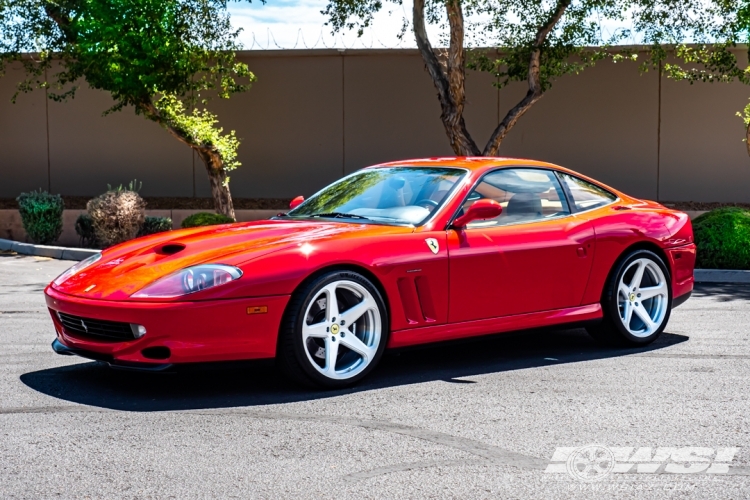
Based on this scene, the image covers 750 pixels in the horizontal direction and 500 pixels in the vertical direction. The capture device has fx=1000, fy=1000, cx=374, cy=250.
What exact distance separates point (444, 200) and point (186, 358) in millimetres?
2025

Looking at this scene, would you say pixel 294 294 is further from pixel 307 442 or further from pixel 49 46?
pixel 49 46

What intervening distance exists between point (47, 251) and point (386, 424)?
33.6 feet

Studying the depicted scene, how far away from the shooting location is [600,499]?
3.99 meters

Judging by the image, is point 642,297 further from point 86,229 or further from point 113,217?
point 86,229

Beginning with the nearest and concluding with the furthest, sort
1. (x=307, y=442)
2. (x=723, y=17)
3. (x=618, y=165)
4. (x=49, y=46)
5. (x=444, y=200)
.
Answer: (x=307, y=442) → (x=444, y=200) → (x=723, y=17) → (x=49, y=46) → (x=618, y=165)

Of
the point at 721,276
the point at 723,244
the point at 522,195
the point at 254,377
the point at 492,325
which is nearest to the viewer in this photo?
the point at 254,377

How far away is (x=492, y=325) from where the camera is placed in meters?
6.45

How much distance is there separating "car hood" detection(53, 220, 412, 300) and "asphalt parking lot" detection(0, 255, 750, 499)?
604 mm

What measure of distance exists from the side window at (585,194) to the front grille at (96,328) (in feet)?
10.9

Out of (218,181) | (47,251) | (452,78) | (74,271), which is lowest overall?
(47,251)

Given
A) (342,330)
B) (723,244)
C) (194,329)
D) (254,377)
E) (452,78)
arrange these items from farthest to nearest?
1. (452,78)
2. (723,244)
3. (254,377)
4. (342,330)
5. (194,329)

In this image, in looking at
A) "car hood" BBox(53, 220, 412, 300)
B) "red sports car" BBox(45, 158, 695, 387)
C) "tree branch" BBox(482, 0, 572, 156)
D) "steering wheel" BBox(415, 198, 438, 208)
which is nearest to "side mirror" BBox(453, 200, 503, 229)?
"red sports car" BBox(45, 158, 695, 387)

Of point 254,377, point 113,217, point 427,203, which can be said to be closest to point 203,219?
point 113,217

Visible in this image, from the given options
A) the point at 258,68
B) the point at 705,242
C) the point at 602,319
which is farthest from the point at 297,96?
the point at 602,319
